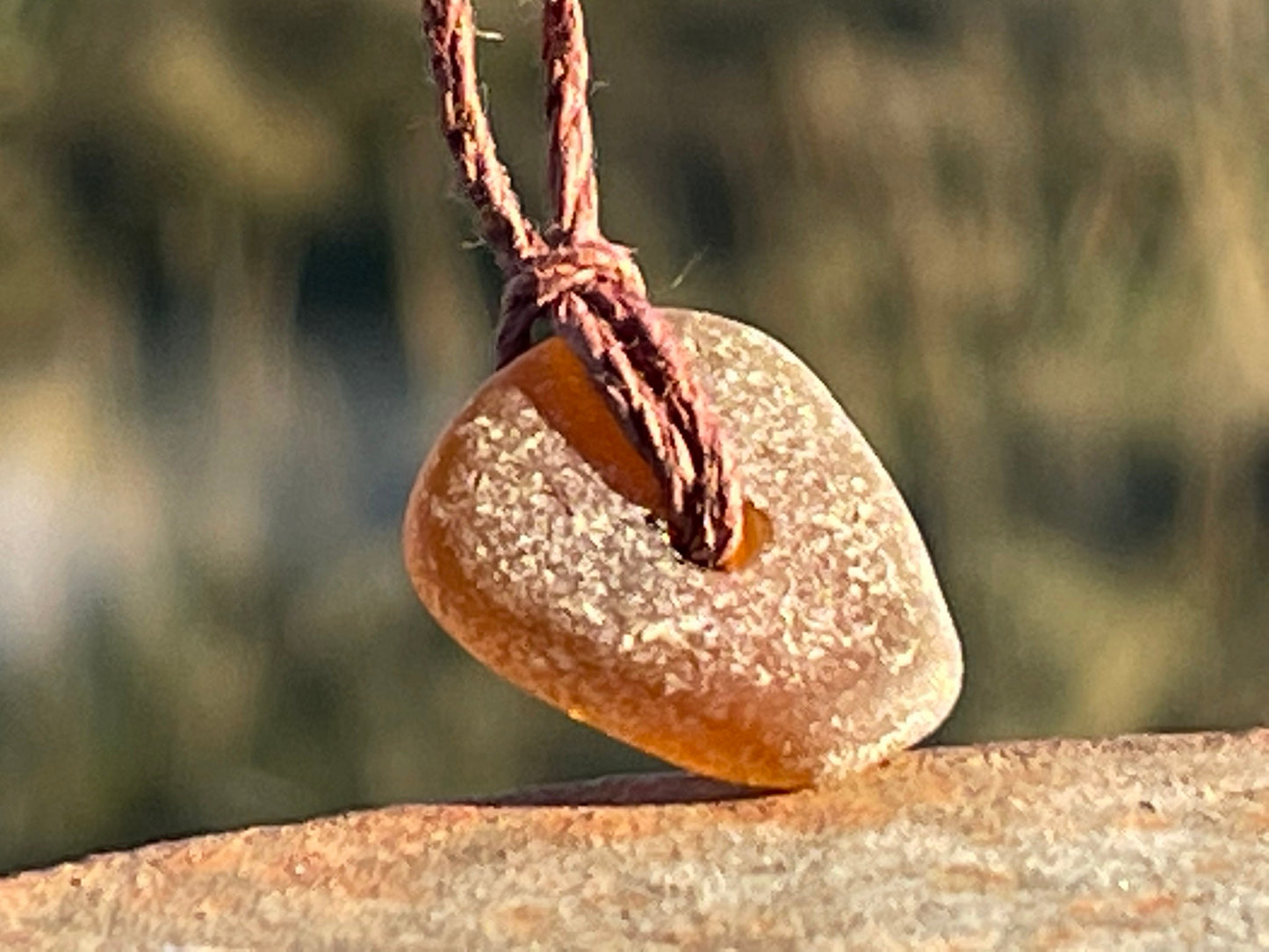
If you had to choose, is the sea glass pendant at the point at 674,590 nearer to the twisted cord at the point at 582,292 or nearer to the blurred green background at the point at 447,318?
the twisted cord at the point at 582,292

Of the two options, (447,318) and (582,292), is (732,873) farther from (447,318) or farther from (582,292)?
(447,318)

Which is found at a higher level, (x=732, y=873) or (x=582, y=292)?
(x=582, y=292)

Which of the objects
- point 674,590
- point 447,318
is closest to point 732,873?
point 674,590

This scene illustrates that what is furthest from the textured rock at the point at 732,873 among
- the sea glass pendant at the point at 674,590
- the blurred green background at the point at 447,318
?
the blurred green background at the point at 447,318

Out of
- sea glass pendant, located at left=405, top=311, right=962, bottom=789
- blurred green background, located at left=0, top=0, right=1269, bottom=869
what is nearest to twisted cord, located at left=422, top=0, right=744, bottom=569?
sea glass pendant, located at left=405, top=311, right=962, bottom=789

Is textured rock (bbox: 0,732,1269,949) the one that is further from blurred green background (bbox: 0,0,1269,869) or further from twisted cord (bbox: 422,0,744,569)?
blurred green background (bbox: 0,0,1269,869)

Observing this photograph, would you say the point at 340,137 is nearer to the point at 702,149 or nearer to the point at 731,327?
the point at 702,149
